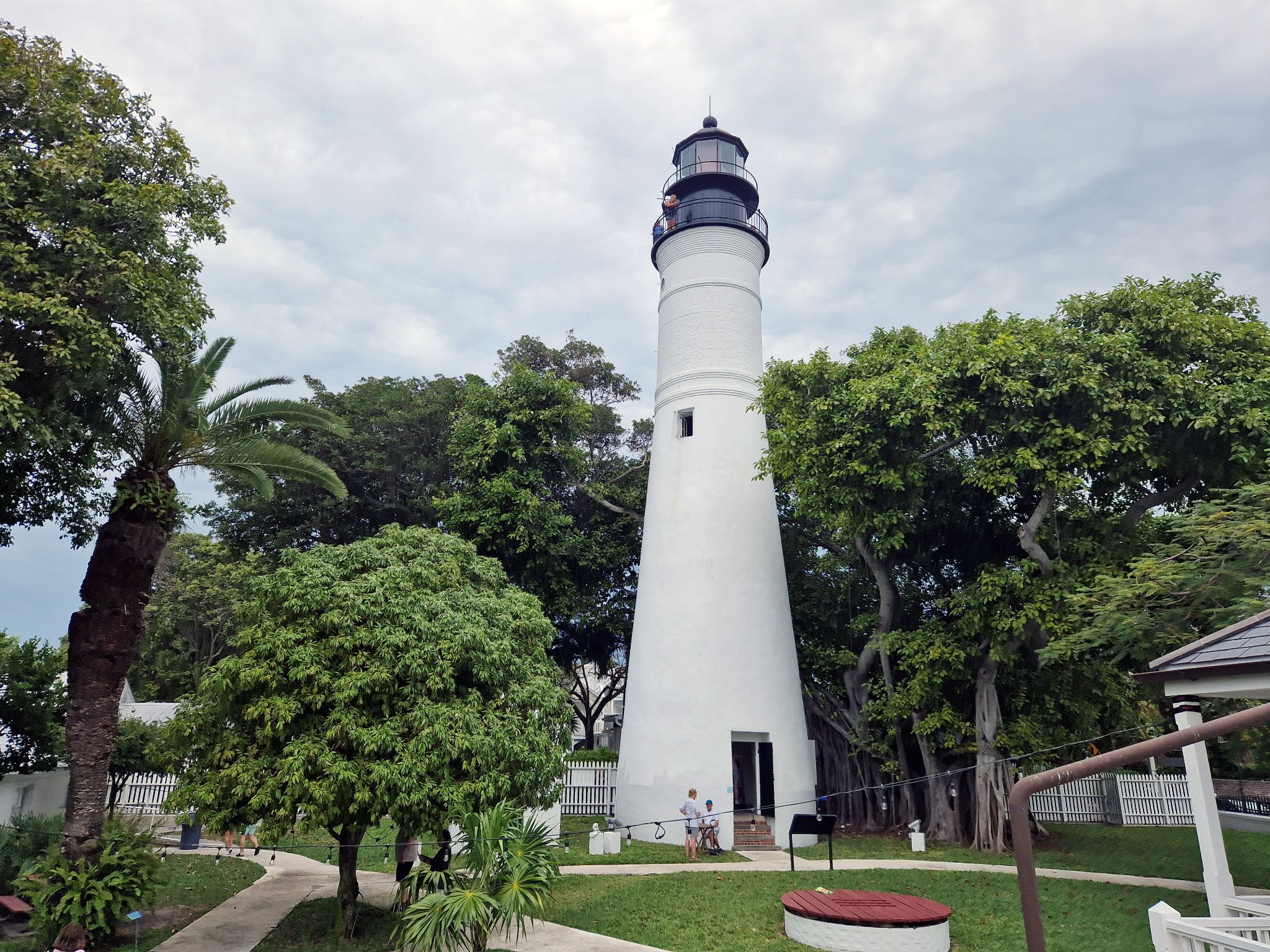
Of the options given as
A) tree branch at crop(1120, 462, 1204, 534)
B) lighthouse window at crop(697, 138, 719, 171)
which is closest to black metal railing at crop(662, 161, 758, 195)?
lighthouse window at crop(697, 138, 719, 171)

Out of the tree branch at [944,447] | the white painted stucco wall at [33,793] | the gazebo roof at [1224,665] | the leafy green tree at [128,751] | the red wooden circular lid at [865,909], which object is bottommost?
the red wooden circular lid at [865,909]

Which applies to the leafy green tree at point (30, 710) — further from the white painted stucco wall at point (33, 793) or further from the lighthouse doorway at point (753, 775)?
the lighthouse doorway at point (753, 775)

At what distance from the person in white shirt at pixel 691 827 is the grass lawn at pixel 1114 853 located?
Result: 226cm

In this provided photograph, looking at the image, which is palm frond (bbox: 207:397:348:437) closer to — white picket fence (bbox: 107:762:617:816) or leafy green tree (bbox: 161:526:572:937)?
leafy green tree (bbox: 161:526:572:937)

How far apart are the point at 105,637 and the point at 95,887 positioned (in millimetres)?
3185

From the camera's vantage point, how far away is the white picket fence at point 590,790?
2266 centimetres

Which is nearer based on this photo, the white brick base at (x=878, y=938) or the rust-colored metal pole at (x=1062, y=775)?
the rust-colored metal pole at (x=1062, y=775)

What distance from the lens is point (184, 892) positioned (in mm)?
13297

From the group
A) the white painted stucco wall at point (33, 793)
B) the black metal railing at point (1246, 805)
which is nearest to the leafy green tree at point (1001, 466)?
the black metal railing at point (1246, 805)

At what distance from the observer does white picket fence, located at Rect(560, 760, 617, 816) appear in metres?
22.7

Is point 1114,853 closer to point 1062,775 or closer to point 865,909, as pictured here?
point 865,909

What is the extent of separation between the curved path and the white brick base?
6.93 ft

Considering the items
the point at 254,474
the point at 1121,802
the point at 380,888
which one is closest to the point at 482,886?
the point at 380,888

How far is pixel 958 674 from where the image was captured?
56.5 ft
